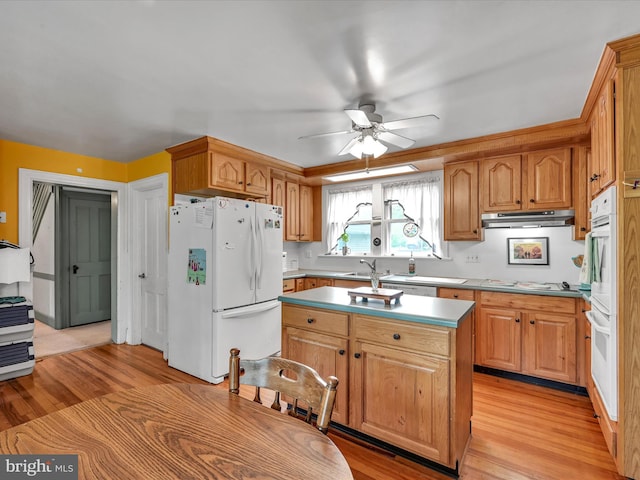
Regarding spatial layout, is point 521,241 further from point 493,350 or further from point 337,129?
point 337,129

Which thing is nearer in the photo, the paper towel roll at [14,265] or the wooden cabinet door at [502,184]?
the paper towel roll at [14,265]

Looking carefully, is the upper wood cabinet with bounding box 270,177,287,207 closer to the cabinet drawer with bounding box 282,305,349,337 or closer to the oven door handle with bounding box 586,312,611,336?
the cabinet drawer with bounding box 282,305,349,337

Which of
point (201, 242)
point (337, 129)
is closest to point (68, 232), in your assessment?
point (201, 242)

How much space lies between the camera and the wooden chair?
106 cm

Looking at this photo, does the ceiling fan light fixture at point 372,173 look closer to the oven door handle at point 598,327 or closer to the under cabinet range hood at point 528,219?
the under cabinet range hood at point 528,219

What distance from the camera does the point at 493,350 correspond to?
3.28 metres

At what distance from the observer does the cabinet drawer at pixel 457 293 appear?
3.38 m

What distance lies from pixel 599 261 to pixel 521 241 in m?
1.61

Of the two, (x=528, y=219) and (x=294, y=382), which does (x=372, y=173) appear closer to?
(x=528, y=219)

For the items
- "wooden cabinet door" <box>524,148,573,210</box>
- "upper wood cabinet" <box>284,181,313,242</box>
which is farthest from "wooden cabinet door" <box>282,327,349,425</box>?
"wooden cabinet door" <box>524,148,573,210</box>

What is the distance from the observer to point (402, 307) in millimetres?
2090

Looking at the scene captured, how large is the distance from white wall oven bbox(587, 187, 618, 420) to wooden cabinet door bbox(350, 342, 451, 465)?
3.16 feet

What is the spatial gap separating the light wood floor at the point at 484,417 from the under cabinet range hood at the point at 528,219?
1601 millimetres

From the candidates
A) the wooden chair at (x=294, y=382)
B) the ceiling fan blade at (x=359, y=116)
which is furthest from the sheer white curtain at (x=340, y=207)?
the wooden chair at (x=294, y=382)
